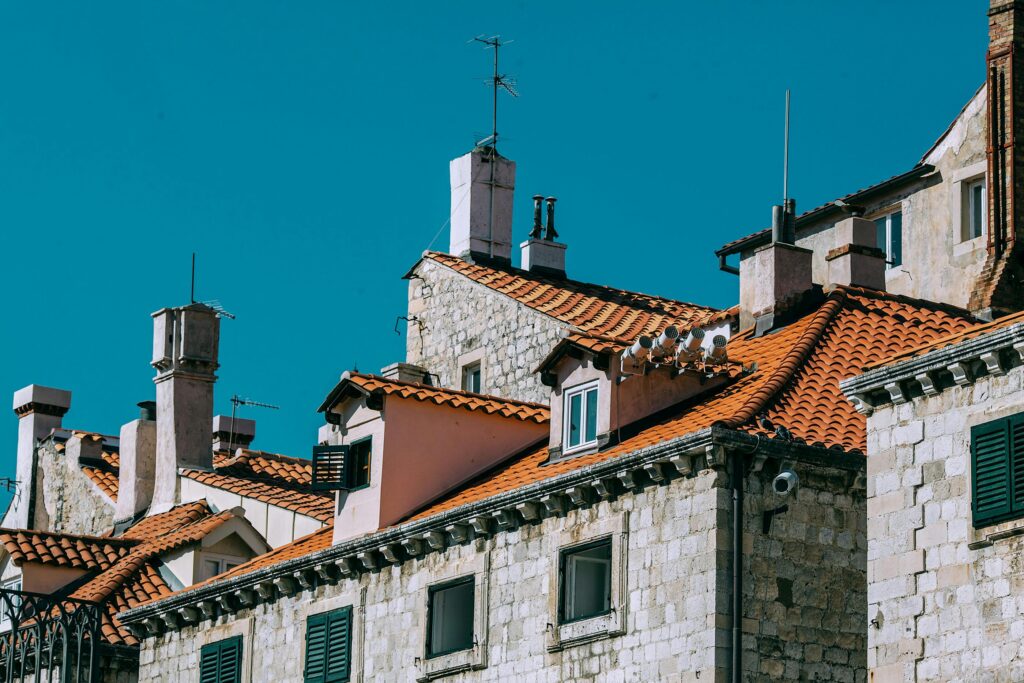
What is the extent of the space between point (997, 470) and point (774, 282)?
9.73 metres

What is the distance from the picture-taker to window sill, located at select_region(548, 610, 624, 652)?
94.2 ft

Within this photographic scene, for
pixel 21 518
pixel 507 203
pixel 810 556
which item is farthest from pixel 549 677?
pixel 21 518

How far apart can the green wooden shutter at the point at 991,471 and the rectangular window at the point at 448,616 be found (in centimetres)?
872

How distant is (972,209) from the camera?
40312 mm

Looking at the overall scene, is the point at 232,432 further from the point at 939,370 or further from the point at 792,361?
the point at 939,370

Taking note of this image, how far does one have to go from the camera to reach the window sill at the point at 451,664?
1209 inches

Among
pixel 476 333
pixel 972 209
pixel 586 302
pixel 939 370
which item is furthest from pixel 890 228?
pixel 939 370

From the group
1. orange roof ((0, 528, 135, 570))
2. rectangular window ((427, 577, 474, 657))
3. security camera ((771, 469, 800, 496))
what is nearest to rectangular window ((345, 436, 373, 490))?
rectangular window ((427, 577, 474, 657))

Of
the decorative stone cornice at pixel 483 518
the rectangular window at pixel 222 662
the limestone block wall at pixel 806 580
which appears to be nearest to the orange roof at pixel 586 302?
the decorative stone cornice at pixel 483 518

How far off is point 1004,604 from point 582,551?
702 cm

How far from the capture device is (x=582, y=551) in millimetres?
29547

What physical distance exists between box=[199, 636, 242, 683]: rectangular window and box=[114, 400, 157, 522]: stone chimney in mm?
9575

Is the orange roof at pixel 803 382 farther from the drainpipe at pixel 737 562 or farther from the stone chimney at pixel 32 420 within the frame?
the stone chimney at pixel 32 420

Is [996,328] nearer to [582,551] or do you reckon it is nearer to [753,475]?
[753,475]
